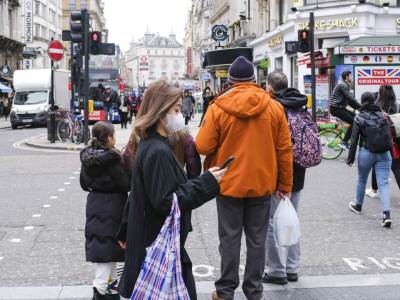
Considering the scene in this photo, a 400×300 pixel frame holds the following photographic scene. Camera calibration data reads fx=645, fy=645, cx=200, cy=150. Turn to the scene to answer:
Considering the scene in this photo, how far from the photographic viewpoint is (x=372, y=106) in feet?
25.5

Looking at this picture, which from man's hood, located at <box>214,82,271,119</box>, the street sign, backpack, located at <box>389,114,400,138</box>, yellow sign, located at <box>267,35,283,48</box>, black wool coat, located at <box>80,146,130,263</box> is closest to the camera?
man's hood, located at <box>214,82,271,119</box>

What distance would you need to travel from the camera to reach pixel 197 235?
7340mm

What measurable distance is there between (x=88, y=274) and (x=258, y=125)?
2304mm

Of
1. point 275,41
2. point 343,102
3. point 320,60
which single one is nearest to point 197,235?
point 343,102

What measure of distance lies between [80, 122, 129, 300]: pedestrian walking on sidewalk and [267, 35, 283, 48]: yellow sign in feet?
97.0

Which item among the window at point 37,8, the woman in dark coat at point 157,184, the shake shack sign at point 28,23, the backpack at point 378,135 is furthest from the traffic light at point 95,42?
the window at point 37,8

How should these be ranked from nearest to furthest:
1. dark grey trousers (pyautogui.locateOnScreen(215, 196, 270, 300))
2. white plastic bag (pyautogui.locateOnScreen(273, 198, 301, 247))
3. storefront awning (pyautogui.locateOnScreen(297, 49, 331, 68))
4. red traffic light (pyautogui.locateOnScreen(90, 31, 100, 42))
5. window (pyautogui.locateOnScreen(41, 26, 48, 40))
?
dark grey trousers (pyautogui.locateOnScreen(215, 196, 270, 300)), white plastic bag (pyautogui.locateOnScreen(273, 198, 301, 247)), red traffic light (pyautogui.locateOnScreen(90, 31, 100, 42)), storefront awning (pyautogui.locateOnScreen(297, 49, 331, 68)), window (pyautogui.locateOnScreen(41, 26, 48, 40))

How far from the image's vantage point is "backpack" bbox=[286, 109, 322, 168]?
5.48m

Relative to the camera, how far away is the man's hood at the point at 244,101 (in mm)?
4430

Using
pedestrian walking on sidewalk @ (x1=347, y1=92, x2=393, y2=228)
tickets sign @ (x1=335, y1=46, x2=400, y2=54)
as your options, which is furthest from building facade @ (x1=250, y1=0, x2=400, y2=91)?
pedestrian walking on sidewalk @ (x1=347, y1=92, x2=393, y2=228)

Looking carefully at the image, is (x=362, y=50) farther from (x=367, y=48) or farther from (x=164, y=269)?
(x=164, y=269)

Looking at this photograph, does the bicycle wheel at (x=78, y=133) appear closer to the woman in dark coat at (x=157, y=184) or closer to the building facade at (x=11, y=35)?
the woman in dark coat at (x=157, y=184)

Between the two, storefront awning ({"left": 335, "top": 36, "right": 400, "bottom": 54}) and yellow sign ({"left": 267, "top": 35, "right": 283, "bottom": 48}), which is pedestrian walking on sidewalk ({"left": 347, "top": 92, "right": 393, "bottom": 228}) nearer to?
storefront awning ({"left": 335, "top": 36, "right": 400, "bottom": 54})

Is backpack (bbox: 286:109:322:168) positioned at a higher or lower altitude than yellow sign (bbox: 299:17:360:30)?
lower
